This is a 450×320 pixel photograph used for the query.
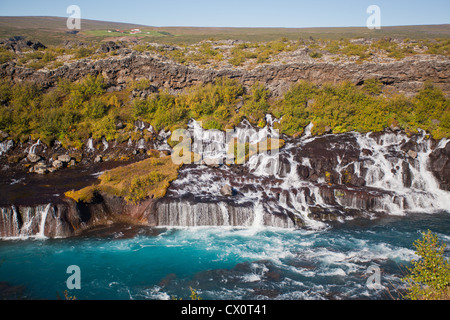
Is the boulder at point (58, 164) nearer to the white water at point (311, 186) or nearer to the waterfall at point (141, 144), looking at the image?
the waterfall at point (141, 144)

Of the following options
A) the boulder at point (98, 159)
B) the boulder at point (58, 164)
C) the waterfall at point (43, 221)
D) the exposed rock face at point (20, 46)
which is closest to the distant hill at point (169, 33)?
the exposed rock face at point (20, 46)

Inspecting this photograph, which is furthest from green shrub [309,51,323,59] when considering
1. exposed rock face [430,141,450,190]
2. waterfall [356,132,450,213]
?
exposed rock face [430,141,450,190]

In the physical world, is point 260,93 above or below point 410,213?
above

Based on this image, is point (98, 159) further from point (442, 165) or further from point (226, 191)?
point (442, 165)

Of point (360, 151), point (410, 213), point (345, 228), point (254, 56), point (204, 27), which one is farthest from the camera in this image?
point (204, 27)
